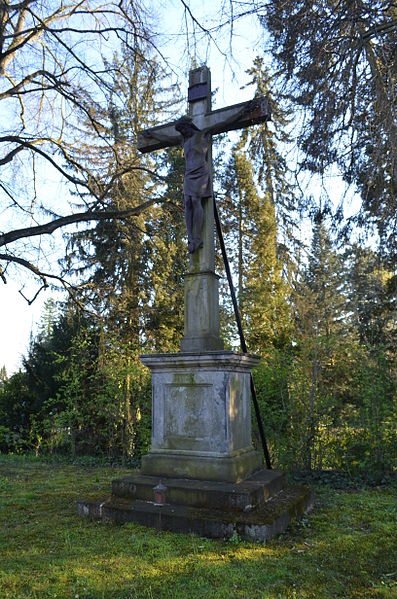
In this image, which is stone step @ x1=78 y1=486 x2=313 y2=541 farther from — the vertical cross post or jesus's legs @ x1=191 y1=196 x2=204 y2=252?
jesus's legs @ x1=191 y1=196 x2=204 y2=252

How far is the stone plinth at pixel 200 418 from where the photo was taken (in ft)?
14.8

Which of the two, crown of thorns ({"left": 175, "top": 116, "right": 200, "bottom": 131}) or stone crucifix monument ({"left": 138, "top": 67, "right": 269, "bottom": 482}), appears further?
crown of thorns ({"left": 175, "top": 116, "right": 200, "bottom": 131})

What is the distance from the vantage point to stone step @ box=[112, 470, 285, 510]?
407 centimetres

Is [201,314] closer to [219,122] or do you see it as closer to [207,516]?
[207,516]

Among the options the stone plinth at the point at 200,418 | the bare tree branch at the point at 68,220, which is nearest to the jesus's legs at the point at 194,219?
the stone plinth at the point at 200,418

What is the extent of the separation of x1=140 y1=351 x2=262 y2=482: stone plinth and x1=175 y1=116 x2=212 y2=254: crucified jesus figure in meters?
1.36

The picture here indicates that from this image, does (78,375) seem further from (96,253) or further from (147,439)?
(96,253)

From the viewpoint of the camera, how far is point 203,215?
17.1ft

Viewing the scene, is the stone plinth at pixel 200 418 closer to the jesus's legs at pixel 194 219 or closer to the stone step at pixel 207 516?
the stone step at pixel 207 516

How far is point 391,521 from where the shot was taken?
4457 millimetres

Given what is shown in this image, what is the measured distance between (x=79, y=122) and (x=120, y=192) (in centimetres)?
181

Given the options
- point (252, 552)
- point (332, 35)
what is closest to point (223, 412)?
point (252, 552)

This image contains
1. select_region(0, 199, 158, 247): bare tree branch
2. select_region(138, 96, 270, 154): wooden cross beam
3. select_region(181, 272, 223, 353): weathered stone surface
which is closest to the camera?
select_region(181, 272, 223, 353): weathered stone surface

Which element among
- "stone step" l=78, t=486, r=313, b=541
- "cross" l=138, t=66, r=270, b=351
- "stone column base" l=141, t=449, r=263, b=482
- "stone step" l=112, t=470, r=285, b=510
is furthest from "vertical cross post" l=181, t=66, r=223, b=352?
"stone step" l=78, t=486, r=313, b=541
